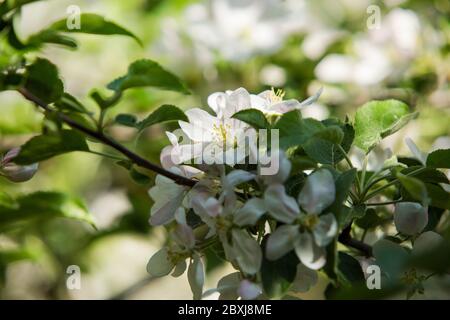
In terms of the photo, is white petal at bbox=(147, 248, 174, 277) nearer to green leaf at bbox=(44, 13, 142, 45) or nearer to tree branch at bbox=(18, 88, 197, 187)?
tree branch at bbox=(18, 88, 197, 187)

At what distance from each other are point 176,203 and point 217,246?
7 centimetres

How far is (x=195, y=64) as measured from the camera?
1.71 m

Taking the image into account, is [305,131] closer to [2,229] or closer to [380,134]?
[380,134]

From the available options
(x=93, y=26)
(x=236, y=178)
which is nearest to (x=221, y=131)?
(x=236, y=178)

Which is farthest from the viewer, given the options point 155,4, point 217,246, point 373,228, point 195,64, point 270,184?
point 155,4

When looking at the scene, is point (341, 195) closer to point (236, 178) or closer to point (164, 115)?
point (236, 178)

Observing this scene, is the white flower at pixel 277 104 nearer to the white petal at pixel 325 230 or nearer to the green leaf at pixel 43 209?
the white petal at pixel 325 230

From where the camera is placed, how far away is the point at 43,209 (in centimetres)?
94

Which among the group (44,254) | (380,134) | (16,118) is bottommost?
(380,134)

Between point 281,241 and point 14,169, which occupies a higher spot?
point 14,169

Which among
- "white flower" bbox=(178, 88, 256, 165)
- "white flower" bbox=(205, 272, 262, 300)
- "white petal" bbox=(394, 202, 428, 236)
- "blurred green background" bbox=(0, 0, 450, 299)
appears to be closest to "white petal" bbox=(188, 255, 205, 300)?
"white flower" bbox=(205, 272, 262, 300)

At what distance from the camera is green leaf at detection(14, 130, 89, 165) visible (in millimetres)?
785

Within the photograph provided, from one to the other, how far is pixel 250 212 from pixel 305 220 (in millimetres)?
56

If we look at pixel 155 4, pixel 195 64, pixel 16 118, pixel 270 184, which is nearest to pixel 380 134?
pixel 270 184
